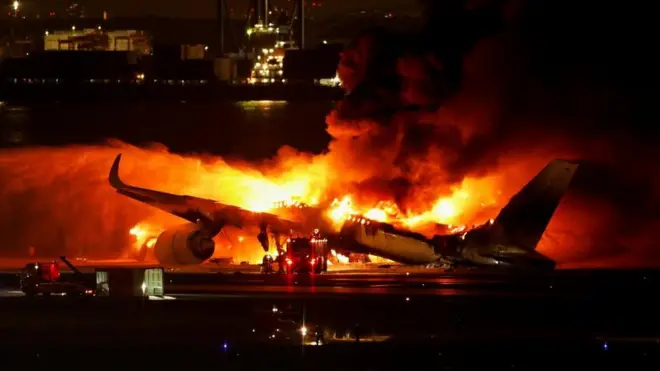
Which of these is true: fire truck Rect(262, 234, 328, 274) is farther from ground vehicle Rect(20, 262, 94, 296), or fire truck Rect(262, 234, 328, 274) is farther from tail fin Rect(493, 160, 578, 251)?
ground vehicle Rect(20, 262, 94, 296)

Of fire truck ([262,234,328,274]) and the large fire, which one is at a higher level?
the large fire

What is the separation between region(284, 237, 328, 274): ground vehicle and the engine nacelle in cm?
444

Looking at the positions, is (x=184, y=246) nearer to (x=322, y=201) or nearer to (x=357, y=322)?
(x=322, y=201)

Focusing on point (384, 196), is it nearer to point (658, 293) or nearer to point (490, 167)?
point (490, 167)

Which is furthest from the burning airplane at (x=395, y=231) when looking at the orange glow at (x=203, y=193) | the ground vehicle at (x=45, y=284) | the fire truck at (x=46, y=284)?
the ground vehicle at (x=45, y=284)

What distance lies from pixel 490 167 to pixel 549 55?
676 cm

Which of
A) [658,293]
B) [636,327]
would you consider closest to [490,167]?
[658,293]

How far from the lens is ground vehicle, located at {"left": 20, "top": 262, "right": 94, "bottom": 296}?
51219 mm

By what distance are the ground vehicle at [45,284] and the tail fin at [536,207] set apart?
19.9 meters

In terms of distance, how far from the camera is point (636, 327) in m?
43.2

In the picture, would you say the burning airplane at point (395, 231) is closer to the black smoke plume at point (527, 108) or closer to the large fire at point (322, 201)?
the large fire at point (322, 201)

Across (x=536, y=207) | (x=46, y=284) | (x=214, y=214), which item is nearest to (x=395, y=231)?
(x=536, y=207)

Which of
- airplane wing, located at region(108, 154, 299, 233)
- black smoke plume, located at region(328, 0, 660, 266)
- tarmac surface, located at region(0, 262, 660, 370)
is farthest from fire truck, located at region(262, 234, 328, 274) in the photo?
black smoke plume, located at region(328, 0, 660, 266)

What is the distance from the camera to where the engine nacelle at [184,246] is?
199 feet
